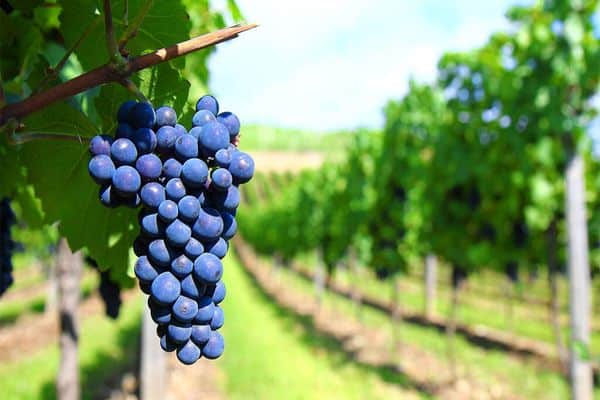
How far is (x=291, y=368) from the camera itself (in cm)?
1084

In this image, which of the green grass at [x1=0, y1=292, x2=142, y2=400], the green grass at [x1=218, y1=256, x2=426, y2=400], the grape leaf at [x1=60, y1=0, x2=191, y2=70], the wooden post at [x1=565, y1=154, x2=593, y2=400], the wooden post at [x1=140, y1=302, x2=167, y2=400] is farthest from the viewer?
the green grass at [x1=218, y1=256, x2=426, y2=400]

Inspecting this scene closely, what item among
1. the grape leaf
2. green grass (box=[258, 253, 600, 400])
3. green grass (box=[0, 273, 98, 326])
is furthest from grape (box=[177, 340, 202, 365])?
green grass (box=[0, 273, 98, 326])

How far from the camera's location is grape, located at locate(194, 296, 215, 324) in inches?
43.5

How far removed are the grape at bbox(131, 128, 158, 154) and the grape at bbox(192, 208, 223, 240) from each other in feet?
0.51

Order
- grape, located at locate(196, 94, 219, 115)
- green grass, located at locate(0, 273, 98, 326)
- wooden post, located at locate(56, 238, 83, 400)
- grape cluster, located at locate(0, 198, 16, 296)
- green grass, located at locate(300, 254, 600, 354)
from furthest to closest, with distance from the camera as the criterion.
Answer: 1. green grass, located at locate(0, 273, 98, 326)
2. green grass, located at locate(300, 254, 600, 354)
3. wooden post, located at locate(56, 238, 83, 400)
4. grape cluster, located at locate(0, 198, 16, 296)
5. grape, located at locate(196, 94, 219, 115)

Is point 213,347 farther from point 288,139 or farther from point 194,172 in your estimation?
point 288,139

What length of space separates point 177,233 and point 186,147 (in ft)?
0.52

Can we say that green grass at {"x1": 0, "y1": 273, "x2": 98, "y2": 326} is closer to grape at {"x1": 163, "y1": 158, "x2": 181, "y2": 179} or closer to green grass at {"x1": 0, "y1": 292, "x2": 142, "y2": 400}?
green grass at {"x1": 0, "y1": 292, "x2": 142, "y2": 400}

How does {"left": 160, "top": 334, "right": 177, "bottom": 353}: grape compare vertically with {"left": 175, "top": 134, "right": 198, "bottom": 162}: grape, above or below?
below

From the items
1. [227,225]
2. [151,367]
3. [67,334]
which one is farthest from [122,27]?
[151,367]

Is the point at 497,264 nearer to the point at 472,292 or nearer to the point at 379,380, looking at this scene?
the point at 379,380

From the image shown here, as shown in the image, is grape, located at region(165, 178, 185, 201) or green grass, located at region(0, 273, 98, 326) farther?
green grass, located at region(0, 273, 98, 326)

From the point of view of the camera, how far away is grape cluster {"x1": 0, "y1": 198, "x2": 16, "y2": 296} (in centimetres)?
192

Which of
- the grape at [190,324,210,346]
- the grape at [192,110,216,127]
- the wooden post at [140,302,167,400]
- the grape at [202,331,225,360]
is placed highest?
the grape at [192,110,216,127]
